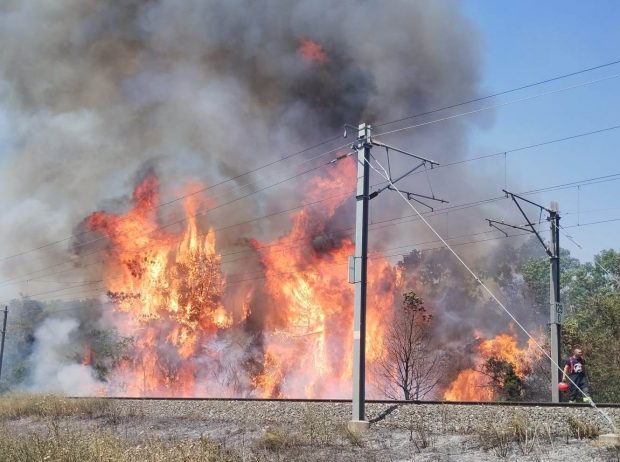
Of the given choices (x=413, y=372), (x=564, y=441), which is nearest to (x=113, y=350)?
(x=413, y=372)

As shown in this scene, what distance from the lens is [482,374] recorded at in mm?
35219

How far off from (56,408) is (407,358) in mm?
14895

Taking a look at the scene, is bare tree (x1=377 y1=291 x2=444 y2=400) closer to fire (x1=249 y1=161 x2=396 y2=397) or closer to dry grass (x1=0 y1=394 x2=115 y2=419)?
fire (x1=249 y1=161 x2=396 y2=397)

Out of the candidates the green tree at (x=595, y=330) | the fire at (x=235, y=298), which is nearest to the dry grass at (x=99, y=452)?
the green tree at (x=595, y=330)

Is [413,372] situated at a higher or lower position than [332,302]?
→ lower

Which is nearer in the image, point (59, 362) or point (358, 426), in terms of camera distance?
point (358, 426)

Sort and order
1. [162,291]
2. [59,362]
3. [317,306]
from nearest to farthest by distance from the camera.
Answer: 1. [317,306]
2. [162,291]
3. [59,362]

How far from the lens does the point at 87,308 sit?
191 ft

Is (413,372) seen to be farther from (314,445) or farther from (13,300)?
(13,300)

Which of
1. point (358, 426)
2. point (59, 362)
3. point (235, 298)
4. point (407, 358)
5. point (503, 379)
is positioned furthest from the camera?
point (59, 362)

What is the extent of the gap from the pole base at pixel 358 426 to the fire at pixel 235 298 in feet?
57.3

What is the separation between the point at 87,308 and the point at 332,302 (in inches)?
1218

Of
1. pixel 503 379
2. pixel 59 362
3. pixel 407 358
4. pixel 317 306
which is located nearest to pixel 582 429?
pixel 407 358

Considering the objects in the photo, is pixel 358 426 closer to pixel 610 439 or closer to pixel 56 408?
pixel 610 439
